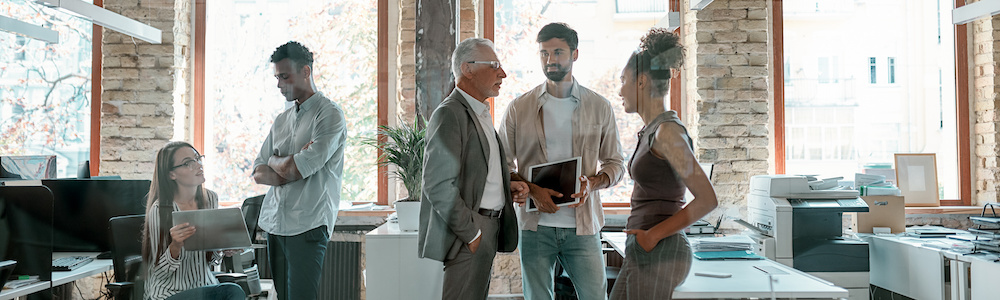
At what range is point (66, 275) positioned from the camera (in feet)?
7.93

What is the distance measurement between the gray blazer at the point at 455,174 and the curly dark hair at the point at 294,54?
0.62 m

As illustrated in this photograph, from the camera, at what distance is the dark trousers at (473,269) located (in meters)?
1.97

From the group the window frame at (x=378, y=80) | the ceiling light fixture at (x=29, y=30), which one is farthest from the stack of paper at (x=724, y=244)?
the ceiling light fixture at (x=29, y=30)

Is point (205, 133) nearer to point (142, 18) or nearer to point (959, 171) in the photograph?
point (142, 18)

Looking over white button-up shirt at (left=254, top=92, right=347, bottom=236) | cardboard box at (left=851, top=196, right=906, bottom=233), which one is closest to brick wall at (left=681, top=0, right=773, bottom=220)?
white button-up shirt at (left=254, top=92, right=347, bottom=236)

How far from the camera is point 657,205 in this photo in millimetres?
1805

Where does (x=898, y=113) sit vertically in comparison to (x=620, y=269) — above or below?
above

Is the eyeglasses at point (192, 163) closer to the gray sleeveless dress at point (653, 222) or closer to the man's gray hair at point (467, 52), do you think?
the man's gray hair at point (467, 52)

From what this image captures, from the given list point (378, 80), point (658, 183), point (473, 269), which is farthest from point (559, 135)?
point (378, 80)

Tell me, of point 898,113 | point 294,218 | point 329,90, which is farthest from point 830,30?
point 294,218

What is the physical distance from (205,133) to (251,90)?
0.23 m

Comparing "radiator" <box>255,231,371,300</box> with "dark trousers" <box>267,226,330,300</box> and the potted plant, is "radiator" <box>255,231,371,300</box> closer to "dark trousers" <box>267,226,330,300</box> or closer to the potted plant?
"dark trousers" <box>267,226,330,300</box>

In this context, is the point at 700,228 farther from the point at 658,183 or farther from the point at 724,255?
the point at 724,255

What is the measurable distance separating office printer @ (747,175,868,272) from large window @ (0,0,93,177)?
3.10m
